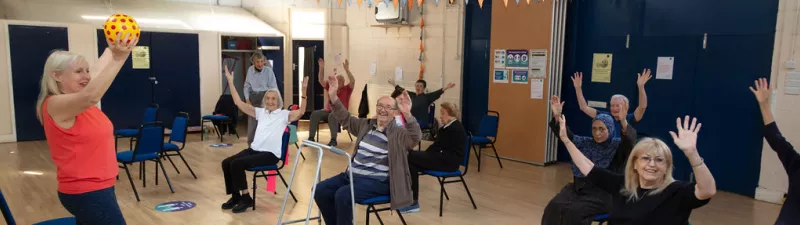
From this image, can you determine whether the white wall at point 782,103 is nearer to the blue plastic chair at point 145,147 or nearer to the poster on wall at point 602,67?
the poster on wall at point 602,67

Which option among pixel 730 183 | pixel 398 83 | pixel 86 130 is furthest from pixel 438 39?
pixel 86 130

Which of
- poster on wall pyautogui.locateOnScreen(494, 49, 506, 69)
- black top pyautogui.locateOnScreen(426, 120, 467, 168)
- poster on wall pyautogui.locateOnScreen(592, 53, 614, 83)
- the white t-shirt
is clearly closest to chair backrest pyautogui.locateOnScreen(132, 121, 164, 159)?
the white t-shirt

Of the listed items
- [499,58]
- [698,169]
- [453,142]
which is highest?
[499,58]

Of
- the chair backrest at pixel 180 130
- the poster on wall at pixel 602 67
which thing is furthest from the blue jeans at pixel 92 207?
the poster on wall at pixel 602 67

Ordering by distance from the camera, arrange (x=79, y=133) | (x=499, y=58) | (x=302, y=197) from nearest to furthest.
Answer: (x=79, y=133)
(x=302, y=197)
(x=499, y=58)

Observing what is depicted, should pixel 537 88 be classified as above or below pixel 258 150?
above

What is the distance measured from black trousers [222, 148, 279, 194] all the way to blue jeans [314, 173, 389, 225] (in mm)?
990

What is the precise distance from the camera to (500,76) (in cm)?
753

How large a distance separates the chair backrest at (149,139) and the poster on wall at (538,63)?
4444 mm

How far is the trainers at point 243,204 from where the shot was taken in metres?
4.84

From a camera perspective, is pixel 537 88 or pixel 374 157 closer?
pixel 374 157

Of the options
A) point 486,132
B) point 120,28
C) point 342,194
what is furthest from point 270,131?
point 486,132

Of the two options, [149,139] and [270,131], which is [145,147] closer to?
[149,139]

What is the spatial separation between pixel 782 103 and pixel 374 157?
4087mm
